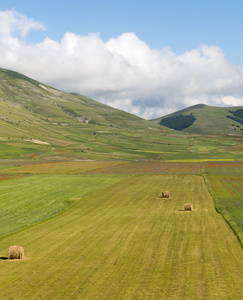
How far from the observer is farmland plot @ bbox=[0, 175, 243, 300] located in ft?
56.6

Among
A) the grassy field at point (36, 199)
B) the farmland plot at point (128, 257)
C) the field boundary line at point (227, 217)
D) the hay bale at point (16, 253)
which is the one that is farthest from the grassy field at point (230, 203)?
the grassy field at point (36, 199)

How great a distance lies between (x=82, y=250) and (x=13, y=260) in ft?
15.4

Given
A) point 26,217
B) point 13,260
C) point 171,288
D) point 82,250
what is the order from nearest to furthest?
point 171,288 → point 13,260 → point 82,250 → point 26,217

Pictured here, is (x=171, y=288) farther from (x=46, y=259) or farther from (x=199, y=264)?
(x=46, y=259)

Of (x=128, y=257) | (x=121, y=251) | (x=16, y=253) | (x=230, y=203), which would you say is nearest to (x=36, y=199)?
(x=16, y=253)

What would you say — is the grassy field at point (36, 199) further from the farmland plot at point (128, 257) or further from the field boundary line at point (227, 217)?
the field boundary line at point (227, 217)

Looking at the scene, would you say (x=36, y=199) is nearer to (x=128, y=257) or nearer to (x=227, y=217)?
(x=227, y=217)

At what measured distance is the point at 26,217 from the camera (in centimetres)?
3756

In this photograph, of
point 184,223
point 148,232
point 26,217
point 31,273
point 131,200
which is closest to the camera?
point 31,273

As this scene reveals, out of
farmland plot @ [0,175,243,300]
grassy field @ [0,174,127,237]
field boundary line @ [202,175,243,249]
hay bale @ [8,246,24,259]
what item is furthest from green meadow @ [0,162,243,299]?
hay bale @ [8,246,24,259]

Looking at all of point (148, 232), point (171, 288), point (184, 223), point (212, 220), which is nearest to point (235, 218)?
point (212, 220)

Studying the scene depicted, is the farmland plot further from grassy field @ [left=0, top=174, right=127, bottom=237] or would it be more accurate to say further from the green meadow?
grassy field @ [left=0, top=174, right=127, bottom=237]

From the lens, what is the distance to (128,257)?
894 inches

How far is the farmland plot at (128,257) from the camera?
680 inches
